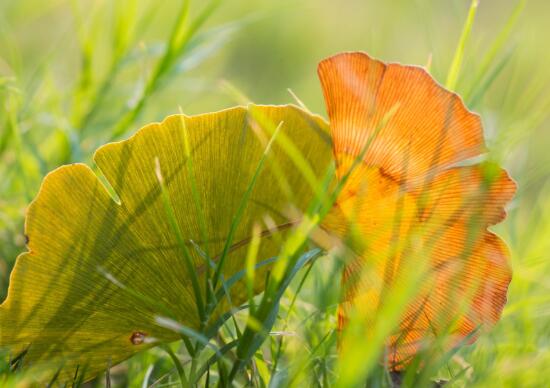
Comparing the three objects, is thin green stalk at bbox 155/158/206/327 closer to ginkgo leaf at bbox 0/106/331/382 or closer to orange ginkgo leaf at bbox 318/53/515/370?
ginkgo leaf at bbox 0/106/331/382

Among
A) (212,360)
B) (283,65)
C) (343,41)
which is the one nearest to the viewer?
(212,360)

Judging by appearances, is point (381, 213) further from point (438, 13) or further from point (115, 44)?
point (438, 13)

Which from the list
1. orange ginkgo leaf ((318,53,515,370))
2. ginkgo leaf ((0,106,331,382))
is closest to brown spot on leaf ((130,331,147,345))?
ginkgo leaf ((0,106,331,382))

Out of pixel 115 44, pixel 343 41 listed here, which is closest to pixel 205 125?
pixel 115 44

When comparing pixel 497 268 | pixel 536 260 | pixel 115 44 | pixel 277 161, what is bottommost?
pixel 536 260

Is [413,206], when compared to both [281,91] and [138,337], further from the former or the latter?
[281,91]

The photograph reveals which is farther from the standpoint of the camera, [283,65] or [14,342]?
[283,65]

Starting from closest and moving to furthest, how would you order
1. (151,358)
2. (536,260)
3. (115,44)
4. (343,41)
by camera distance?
(151,358) < (536,260) < (115,44) < (343,41)
